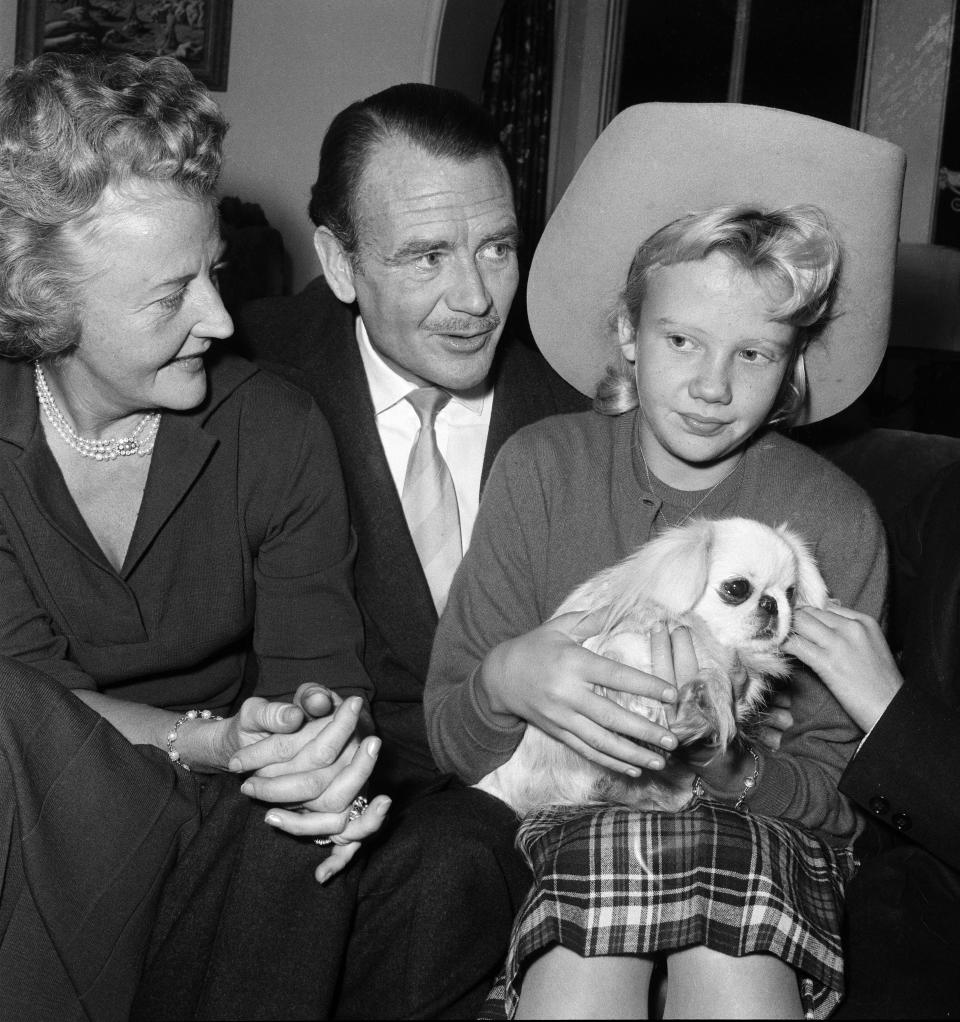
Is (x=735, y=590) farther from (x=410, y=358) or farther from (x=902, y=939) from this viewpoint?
(x=410, y=358)

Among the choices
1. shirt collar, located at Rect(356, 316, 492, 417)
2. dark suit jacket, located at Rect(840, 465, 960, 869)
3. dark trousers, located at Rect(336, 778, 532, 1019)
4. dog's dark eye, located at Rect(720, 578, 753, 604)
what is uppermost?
shirt collar, located at Rect(356, 316, 492, 417)

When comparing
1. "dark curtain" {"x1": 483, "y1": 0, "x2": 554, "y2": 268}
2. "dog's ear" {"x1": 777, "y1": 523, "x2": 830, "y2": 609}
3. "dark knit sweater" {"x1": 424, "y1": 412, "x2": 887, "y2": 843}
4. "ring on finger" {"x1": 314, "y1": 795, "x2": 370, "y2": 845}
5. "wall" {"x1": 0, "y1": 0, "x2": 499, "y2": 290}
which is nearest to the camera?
"ring on finger" {"x1": 314, "y1": 795, "x2": 370, "y2": 845}

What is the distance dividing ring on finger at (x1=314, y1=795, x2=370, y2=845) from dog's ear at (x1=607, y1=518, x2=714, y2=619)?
0.43 metres

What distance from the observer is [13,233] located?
5.76 feet

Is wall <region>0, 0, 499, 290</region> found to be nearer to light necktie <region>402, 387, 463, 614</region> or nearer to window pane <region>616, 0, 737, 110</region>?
window pane <region>616, 0, 737, 110</region>

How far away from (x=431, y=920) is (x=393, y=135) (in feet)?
4.50

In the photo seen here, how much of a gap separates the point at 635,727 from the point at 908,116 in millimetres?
5781

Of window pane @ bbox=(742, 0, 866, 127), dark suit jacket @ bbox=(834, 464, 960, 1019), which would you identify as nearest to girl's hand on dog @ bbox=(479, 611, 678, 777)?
dark suit jacket @ bbox=(834, 464, 960, 1019)

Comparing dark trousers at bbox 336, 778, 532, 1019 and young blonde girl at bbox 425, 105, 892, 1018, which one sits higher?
young blonde girl at bbox 425, 105, 892, 1018

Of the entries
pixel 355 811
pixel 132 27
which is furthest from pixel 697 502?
pixel 132 27

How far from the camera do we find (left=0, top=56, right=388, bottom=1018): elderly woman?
150 centimetres

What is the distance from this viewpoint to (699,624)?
1626mm

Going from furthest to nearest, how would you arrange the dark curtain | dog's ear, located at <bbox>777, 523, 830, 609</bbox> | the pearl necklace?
the dark curtain, the pearl necklace, dog's ear, located at <bbox>777, 523, 830, 609</bbox>

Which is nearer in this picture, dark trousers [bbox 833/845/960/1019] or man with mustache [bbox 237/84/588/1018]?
dark trousers [bbox 833/845/960/1019]
